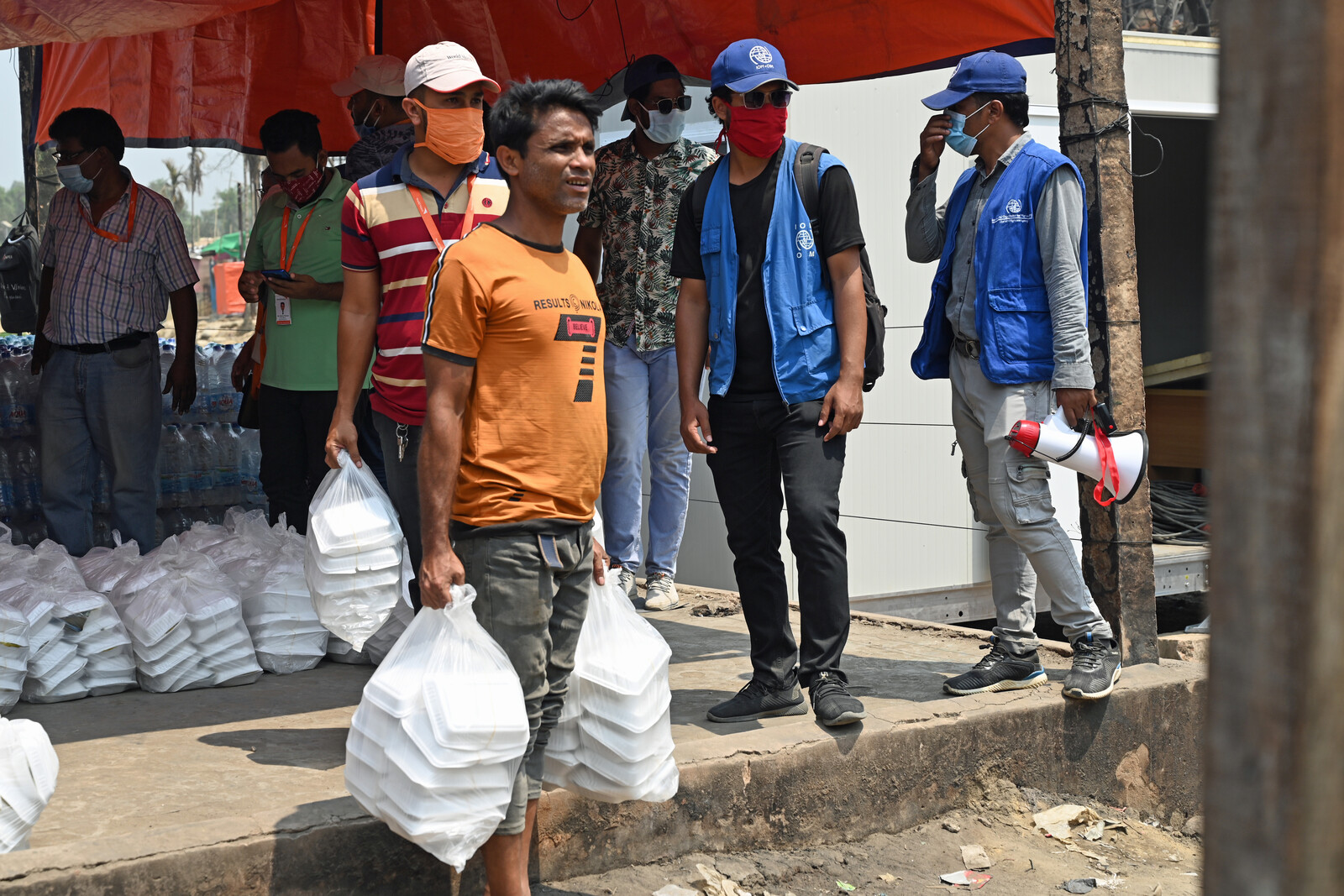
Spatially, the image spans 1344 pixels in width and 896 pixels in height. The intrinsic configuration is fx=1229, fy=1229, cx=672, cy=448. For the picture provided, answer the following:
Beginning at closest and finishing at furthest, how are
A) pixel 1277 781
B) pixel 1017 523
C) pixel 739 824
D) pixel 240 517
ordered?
pixel 1277 781
pixel 739 824
pixel 1017 523
pixel 240 517

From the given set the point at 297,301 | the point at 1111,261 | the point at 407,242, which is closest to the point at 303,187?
the point at 297,301

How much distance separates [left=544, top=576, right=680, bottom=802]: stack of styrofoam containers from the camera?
3.06m

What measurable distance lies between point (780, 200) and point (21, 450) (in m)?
4.75

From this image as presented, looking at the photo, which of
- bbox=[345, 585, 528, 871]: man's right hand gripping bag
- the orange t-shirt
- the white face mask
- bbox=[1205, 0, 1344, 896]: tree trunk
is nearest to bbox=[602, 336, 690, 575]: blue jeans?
the white face mask

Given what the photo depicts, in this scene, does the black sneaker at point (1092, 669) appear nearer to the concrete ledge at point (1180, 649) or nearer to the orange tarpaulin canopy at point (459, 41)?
the concrete ledge at point (1180, 649)

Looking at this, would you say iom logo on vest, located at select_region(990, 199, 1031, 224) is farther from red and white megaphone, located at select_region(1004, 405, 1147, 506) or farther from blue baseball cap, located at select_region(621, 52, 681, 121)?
blue baseball cap, located at select_region(621, 52, 681, 121)

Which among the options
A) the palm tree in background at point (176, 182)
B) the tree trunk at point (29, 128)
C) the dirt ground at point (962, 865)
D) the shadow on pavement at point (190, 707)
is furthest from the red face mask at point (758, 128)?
the palm tree in background at point (176, 182)

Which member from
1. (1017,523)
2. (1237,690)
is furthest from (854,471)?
(1237,690)

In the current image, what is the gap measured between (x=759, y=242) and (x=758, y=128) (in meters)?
0.36

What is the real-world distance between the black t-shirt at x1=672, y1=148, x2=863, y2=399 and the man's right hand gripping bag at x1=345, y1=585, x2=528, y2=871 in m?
1.52

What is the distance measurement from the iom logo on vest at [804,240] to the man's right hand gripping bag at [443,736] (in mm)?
1734

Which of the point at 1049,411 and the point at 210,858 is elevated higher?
the point at 1049,411

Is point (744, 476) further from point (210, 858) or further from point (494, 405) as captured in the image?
point (210, 858)

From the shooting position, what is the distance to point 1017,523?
4.25m
